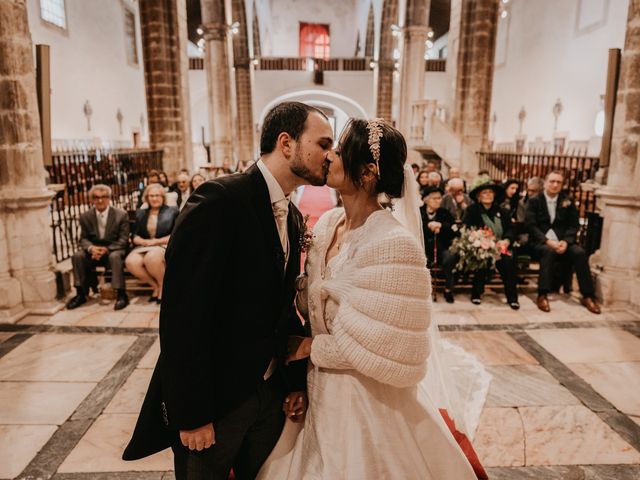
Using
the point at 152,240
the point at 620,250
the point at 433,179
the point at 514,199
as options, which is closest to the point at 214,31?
the point at 433,179

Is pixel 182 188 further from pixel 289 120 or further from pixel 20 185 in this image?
pixel 289 120

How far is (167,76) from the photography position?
9367 millimetres

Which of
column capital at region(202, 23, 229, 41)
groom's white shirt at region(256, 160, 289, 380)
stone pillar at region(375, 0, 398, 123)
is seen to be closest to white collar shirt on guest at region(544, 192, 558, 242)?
groom's white shirt at region(256, 160, 289, 380)

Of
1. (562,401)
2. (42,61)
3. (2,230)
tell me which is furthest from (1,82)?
(562,401)

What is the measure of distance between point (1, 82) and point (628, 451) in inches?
229

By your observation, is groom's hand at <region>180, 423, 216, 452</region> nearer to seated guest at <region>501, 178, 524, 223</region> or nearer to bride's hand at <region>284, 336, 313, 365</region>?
bride's hand at <region>284, 336, 313, 365</region>

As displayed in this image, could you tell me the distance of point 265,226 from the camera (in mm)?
1547

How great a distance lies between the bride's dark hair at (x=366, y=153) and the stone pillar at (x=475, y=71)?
32.2ft

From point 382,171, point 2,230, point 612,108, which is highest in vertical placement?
point 612,108

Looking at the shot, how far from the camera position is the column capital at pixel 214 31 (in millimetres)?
13117

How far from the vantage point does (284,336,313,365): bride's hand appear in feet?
5.53

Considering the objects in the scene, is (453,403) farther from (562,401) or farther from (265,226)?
(265,226)

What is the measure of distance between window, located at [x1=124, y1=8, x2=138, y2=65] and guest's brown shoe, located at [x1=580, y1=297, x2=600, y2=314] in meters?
19.9

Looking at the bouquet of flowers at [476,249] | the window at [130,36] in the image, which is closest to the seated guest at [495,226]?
the bouquet of flowers at [476,249]
